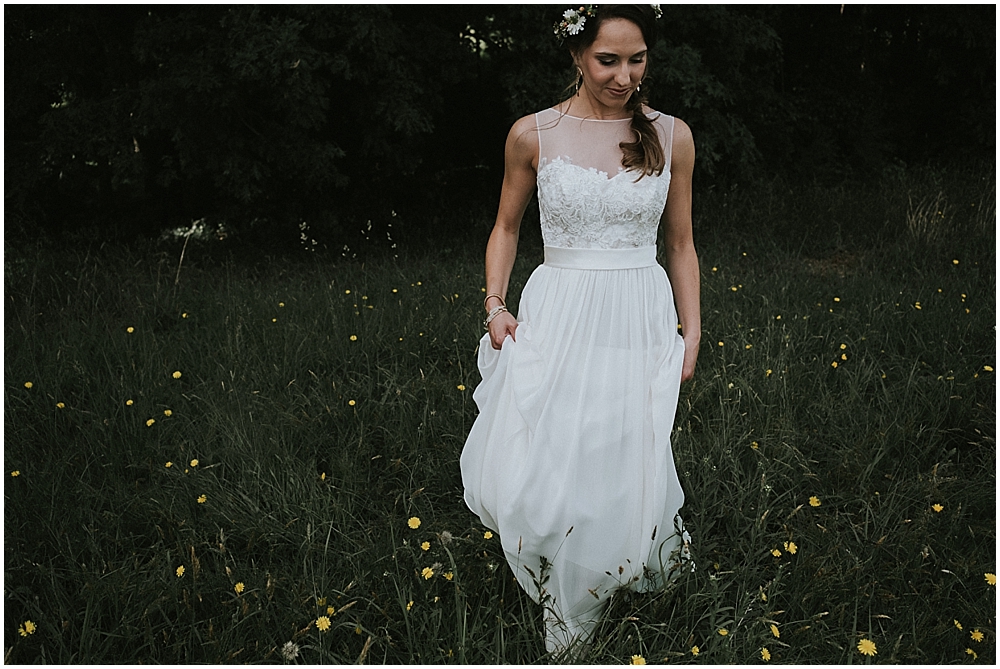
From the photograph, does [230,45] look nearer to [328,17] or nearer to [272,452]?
[328,17]

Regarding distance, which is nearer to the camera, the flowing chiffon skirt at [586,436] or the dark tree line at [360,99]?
the flowing chiffon skirt at [586,436]

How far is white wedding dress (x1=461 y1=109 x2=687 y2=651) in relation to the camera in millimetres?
2285

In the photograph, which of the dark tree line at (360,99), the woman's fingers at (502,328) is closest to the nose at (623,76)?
the woman's fingers at (502,328)

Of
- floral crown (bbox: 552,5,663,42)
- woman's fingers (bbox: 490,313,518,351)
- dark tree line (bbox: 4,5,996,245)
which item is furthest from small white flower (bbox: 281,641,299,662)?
dark tree line (bbox: 4,5,996,245)

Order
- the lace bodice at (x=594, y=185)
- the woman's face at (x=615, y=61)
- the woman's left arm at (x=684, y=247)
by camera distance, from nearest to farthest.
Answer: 1. the woman's face at (x=615, y=61)
2. the lace bodice at (x=594, y=185)
3. the woman's left arm at (x=684, y=247)

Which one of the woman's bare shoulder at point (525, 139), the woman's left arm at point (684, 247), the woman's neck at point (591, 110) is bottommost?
the woman's left arm at point (684, 247)

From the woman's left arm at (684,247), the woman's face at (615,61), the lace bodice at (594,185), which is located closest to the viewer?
the woman's face at (615,61)

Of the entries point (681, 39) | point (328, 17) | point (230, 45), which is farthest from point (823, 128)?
point (230, 45)

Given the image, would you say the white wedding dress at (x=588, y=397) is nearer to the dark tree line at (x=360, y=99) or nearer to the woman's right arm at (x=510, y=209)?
the woman's right arm at (x=510, y=209)

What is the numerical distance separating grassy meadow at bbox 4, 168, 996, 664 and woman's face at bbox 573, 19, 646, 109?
4.80 feet

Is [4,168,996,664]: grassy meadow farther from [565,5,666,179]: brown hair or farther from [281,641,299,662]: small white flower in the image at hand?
[565,5,666,179]: brown hair

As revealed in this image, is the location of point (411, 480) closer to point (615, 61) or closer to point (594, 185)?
point (594, 185)

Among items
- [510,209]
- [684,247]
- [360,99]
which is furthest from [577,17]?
[360,99]

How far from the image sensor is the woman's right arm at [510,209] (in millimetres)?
2367
